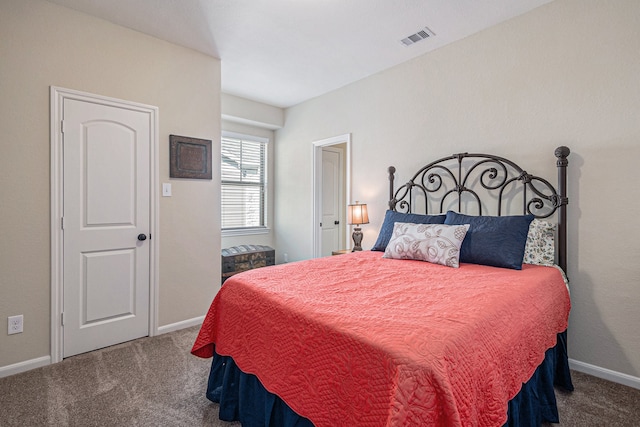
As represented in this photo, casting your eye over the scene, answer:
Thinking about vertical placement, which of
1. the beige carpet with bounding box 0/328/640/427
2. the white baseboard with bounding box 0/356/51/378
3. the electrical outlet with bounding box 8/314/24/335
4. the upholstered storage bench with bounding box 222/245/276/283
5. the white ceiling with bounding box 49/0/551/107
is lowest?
the beige carpet with bounding box 0/328/640/427

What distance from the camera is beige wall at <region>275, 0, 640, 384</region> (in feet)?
6.95

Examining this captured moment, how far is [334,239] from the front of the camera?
203 inches

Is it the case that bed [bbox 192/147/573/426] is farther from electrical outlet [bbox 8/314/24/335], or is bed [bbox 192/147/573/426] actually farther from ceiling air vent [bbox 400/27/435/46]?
electrical outlet [bbox 8/314/24/335]

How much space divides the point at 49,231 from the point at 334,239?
3.54 meters

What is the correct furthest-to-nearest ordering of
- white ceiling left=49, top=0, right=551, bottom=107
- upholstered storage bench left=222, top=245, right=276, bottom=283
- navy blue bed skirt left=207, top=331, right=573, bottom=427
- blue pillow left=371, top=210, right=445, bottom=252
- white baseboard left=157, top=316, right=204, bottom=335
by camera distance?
upholstered storage bench left=222, top=245, right=276, bottom=283
white baseboard left=157, top=316, right=204, bottom=335
blue pillow left=371, top=210, right=445, bottom=252
white ceiling left=49, top=0, right=551, bottom=107
navy blue bed skirt left=207, top=331, right=573, bottom=427

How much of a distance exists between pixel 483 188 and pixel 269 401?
2.36 m

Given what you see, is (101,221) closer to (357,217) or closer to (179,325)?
(179,325)

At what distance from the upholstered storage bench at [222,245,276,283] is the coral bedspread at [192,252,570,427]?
7.37 feet

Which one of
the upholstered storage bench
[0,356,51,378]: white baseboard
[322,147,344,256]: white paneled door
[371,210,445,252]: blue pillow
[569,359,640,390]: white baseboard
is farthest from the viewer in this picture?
[322,147,344,256]: white paneled door

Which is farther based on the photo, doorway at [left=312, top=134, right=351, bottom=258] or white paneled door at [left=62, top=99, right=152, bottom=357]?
doorway at [left=312, top=134, right=351, bottom=258]

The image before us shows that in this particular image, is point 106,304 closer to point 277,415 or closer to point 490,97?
point 277,415

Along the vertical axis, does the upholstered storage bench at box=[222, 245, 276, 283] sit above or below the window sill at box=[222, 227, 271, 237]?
below

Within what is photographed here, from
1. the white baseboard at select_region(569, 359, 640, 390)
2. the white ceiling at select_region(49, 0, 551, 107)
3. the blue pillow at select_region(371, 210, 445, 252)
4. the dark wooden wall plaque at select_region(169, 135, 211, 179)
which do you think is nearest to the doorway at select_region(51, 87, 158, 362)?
the dark wooden wall plaque at select_region(169, 135, 211, 179)

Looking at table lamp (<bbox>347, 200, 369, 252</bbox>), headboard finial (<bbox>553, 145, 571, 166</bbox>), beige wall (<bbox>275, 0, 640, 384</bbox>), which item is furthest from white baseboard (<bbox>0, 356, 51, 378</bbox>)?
headboard finial (<bbox>553, 145, 571, 166</bbox>)
